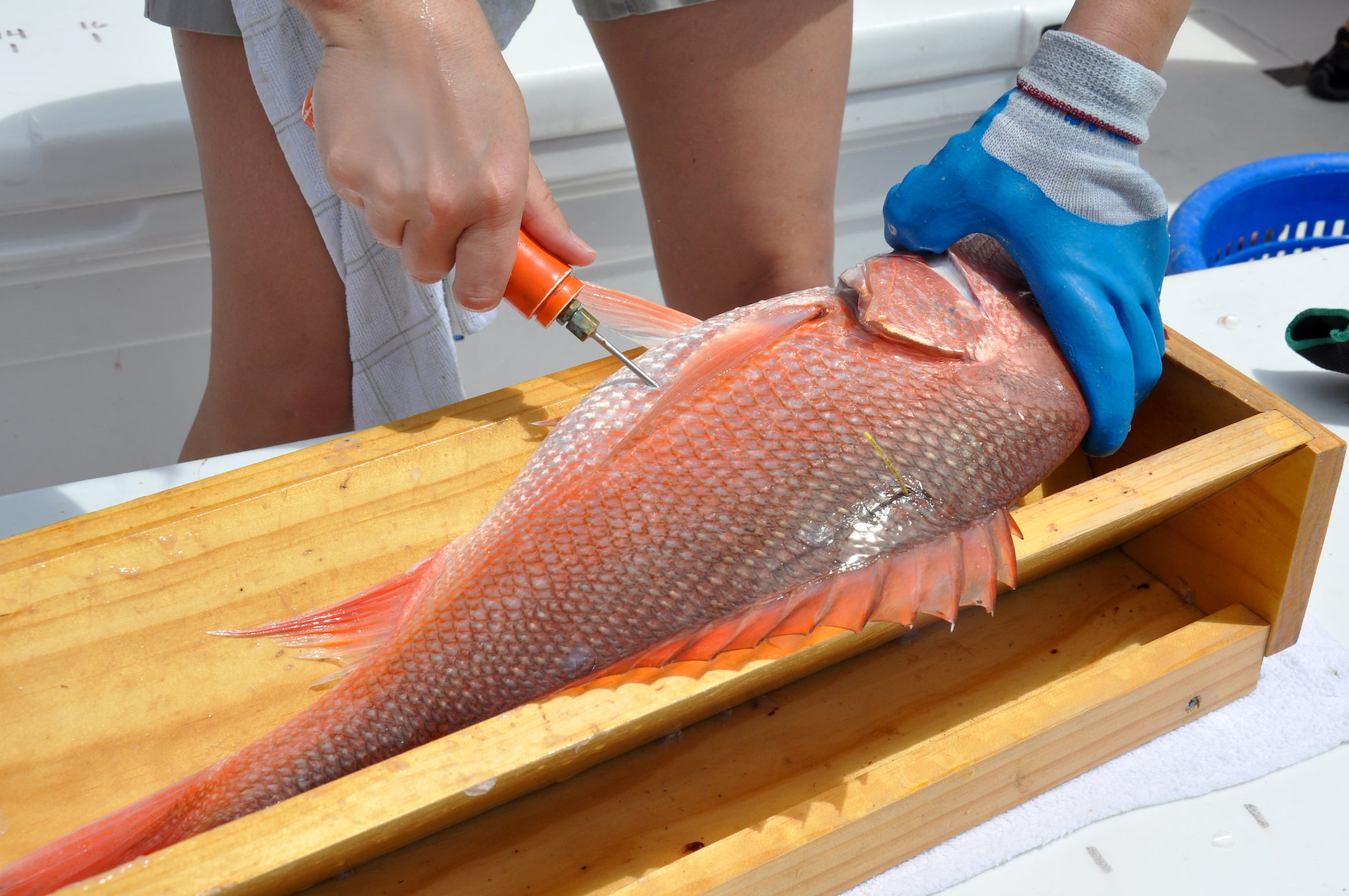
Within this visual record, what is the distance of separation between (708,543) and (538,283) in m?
0.28

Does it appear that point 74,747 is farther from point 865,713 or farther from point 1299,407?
point 1299,407

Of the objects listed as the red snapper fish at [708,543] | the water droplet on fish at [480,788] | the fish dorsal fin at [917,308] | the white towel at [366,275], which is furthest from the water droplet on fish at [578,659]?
the white towel at [366,275]

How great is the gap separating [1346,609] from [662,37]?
107cm

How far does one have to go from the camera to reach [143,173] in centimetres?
159

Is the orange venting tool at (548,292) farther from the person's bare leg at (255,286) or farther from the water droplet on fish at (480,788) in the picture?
the person's bare leg at (255,286)

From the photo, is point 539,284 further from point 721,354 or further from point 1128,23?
point 1128,23

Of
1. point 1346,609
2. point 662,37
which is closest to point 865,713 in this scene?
point 1346,609

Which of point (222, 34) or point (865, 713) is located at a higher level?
point (222, 34)

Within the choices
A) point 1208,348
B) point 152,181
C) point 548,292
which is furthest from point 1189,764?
point 152,181

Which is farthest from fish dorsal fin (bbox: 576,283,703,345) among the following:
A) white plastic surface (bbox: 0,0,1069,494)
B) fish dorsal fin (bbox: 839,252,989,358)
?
white plastic surface (bbox: 0,0,1069,494)

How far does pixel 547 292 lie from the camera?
2.68 feet

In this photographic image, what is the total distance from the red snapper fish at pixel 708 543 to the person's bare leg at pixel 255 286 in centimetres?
68

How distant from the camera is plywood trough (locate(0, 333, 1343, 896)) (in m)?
0.74

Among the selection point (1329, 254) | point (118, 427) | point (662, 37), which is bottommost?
point (118, 427)
